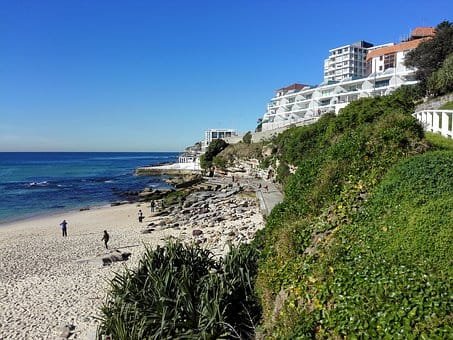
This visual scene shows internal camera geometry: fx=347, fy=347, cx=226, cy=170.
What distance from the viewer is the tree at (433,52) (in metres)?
39.7

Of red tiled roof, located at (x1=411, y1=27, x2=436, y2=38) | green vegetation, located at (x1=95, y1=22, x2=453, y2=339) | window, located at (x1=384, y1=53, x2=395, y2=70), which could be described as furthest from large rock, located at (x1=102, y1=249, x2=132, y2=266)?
red tiled roof, located at (x1=411, y1=27, x2=436, y2=38)

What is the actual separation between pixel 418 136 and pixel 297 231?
5.00 metres

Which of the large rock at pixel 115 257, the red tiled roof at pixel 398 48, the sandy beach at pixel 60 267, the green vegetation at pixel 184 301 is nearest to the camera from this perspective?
the green vegetation at pixel 184 301

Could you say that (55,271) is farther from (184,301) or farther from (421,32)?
(421,32)

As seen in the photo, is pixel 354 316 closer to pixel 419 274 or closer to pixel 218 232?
pixel 419 274

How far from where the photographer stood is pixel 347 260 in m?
5.70

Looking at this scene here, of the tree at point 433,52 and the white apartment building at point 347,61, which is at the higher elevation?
the white apartment building at point 347,61

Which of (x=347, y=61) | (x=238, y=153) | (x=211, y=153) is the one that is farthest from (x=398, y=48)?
(x=211, y=153)

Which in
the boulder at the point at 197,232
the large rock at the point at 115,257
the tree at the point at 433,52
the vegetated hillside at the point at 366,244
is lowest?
the large rock at the point at 115,257

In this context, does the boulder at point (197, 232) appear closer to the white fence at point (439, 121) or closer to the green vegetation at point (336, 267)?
the green vegetation at point (336, 267)

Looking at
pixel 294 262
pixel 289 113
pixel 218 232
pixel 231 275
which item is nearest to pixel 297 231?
pixel 294 262

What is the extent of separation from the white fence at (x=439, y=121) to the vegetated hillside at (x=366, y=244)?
559 centimetres

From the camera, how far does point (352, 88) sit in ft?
222

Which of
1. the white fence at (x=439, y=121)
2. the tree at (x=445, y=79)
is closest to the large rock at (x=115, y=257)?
the white fence at (x=439, y=121)
